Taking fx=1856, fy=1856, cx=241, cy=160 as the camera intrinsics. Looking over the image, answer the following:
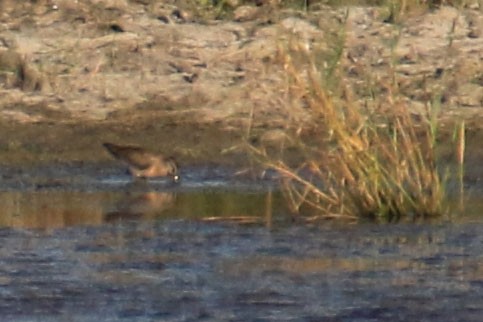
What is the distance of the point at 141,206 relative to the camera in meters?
9.91

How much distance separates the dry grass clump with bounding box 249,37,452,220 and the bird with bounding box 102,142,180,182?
5.42 ft

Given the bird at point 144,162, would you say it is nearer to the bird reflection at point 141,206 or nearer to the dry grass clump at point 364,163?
the bird reflection at point 141,206

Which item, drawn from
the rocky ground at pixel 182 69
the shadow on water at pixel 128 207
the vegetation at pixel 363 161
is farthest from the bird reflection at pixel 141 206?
the rocky ground at pixel 182 69

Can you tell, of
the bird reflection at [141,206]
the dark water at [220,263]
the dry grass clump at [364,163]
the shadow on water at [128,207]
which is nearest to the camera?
the dark water at [220,263]

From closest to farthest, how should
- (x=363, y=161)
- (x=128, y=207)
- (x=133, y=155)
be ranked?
(x=363, y=161), (x=128, y=207), (x=133, y=155)

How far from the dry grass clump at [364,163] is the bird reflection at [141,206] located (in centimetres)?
85

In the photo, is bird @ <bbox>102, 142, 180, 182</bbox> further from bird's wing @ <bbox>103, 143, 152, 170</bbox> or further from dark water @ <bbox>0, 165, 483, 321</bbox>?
dark water @ <bbox>0, 165, 483, 321</bbox>

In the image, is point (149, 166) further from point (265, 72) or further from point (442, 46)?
point (442, 46)

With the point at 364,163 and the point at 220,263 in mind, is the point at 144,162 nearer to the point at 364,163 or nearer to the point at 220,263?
the point at 364,163

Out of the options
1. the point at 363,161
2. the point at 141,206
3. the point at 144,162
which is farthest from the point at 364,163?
the point at 144,162

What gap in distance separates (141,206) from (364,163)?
1.57m

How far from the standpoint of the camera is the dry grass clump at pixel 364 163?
8.77 meters

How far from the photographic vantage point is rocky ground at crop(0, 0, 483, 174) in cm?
1164

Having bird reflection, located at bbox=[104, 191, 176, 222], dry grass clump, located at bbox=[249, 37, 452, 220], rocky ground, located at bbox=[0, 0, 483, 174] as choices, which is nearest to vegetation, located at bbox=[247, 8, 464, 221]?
dry grass clump, located at bbox=[249, 37, 452, 220]
